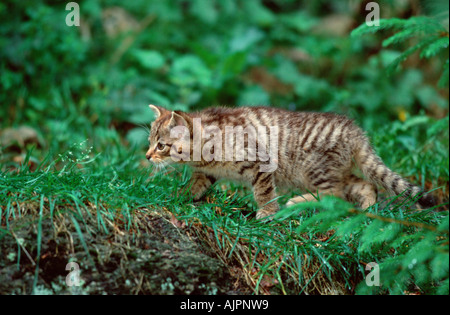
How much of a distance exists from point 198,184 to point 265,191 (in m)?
0.59

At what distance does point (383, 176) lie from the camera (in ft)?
14.4

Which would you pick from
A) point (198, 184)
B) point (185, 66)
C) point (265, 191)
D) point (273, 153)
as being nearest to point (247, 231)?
point (265, 191)

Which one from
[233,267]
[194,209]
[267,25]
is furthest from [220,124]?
[267,25]

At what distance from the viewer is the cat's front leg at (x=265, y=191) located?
4234 millimetres

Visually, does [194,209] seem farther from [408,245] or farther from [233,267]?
[408,245]

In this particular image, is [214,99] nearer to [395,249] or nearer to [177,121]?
[177,121]

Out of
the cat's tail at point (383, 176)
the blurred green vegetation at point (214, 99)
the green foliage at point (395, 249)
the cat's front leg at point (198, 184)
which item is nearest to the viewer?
the green foliage at point (395, 249)

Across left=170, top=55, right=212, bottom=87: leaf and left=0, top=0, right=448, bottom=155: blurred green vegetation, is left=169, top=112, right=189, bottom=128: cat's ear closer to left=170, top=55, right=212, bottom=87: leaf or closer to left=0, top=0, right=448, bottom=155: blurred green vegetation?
left=0, top=0, right=448, bottom=155: blurred green vegetation

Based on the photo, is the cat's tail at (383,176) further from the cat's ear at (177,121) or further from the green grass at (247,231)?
the cat's ear at (177,121)

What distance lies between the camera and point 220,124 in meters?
4.48

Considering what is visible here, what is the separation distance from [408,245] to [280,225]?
95cm

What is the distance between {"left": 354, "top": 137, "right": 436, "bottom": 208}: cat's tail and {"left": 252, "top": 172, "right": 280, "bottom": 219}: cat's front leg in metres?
0.90

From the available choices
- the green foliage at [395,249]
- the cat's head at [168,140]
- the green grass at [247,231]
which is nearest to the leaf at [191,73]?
the cat's head at [168,140]

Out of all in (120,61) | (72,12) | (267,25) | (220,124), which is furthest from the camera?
(267,25)
